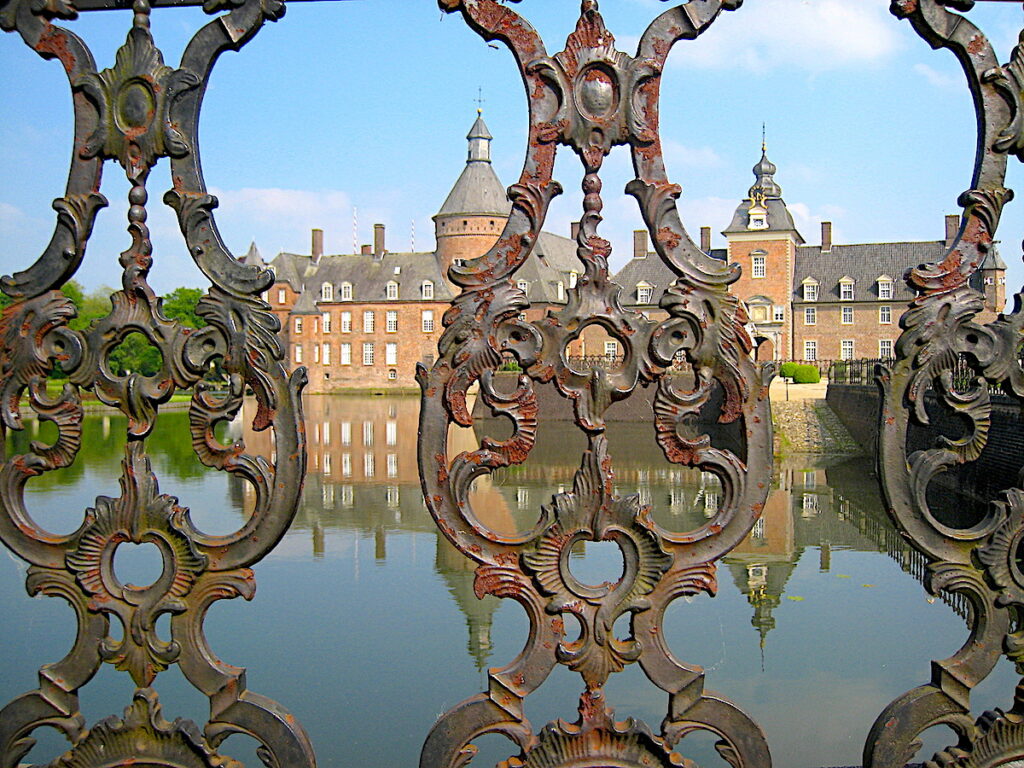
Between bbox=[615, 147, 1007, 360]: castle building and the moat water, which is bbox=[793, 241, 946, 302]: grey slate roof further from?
the moat water

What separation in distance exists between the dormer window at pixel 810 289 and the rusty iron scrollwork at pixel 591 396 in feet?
185

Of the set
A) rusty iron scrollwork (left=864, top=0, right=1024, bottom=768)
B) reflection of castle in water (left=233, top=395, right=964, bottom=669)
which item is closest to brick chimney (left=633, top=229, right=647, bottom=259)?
reflection of castle in water (left=233, top=395, right=964, bottom=669)

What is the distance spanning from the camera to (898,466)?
115 inches

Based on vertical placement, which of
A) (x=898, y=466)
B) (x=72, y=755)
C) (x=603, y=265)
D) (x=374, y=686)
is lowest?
(x=374, y=686)

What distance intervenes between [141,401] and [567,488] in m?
11.9

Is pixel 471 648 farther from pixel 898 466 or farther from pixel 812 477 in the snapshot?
pixel 812 477

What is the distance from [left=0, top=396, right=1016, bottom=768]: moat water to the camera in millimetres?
7766

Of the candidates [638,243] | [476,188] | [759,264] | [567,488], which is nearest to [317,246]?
[476,188]

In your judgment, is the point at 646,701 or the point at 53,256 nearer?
the point at 53,256

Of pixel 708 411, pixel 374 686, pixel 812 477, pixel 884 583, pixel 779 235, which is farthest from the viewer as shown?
pixel 779 235

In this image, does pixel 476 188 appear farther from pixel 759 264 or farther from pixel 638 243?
pixel 759 264

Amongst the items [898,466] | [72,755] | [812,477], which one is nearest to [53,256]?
[72,755]

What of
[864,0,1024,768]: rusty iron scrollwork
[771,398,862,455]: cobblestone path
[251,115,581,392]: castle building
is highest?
[251,115,581,392]: castle building

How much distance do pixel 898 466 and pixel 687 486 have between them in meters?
18.7
